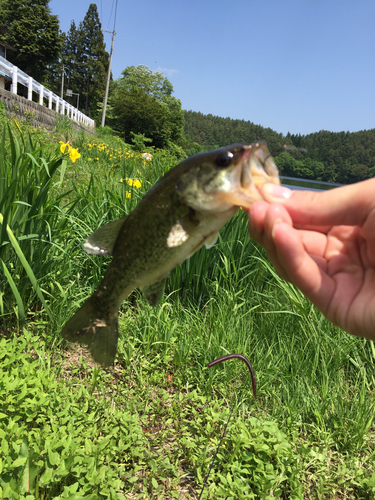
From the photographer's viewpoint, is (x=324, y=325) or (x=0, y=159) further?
(x=324, y=325)

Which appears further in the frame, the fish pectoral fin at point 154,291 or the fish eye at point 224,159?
Answer: the fish pectoral fin at point 154,291

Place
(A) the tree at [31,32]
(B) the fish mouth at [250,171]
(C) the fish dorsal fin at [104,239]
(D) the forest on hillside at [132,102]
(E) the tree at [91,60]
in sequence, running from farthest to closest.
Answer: (E) the tree at [91,60]
(A) the tree at [31,32]
(D) the forest on hillside at [132,102]
(C) the fish dorsal fin at [104,239]
(B) the fish mouth at [250,171]

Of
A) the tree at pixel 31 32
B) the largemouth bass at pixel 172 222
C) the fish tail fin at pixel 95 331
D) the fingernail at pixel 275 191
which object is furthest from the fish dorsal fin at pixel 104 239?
the tree at pixel 31 32

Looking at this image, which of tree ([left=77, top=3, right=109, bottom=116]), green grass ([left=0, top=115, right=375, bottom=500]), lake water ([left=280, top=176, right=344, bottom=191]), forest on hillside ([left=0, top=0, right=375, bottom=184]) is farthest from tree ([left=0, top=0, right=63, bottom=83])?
green grass ([left=0, top=115, right=375, bottom=500])

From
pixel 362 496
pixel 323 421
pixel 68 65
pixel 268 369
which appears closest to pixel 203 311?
pixel 268 369

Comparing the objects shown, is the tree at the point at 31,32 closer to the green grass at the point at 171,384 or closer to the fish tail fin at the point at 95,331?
the green grass at the point at 171,384

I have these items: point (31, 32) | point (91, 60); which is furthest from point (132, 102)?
point (91, 60)

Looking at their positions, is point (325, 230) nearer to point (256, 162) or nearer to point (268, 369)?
point (256, 162)
